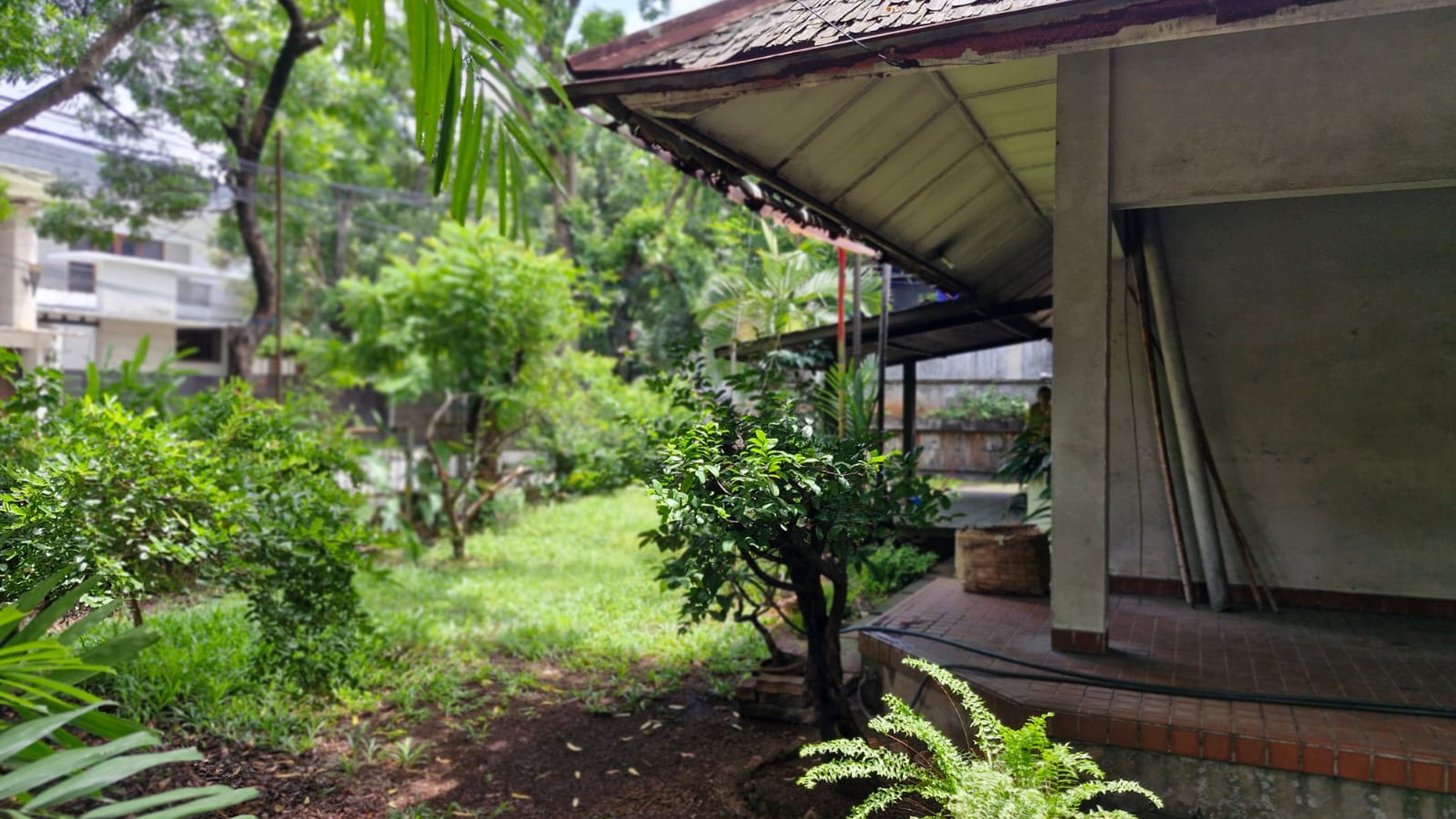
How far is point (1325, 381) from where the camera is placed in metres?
4.95

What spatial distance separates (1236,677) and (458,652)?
4745mm

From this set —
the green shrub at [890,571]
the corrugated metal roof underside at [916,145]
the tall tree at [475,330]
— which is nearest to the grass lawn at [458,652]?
the green shrub at [890,571]

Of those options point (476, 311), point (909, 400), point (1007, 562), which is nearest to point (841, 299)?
point (1007, 562)

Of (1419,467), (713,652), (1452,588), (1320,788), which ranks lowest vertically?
(713,652)

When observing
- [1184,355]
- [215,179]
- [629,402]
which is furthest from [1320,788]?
[215,179]

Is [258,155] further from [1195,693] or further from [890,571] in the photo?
[1195,693]

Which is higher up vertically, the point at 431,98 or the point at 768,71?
the point at 768,71

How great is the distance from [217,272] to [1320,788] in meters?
28.3

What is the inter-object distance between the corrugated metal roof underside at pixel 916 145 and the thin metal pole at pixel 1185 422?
0.99 metres

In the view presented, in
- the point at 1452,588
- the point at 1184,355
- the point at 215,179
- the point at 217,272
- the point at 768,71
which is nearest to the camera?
the point at 768,71

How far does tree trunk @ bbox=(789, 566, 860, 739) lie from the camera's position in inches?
156

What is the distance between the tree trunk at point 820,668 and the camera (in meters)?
3.96

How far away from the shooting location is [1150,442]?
5.39 metres

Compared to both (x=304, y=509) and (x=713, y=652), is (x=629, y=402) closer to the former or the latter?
(x=713, y=652)
